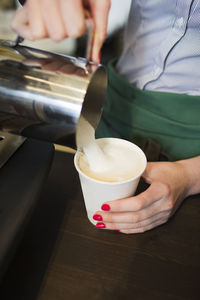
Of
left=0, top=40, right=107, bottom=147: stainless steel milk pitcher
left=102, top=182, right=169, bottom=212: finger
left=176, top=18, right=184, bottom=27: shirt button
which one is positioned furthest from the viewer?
left=176, top=18, right=184, bottom=27: shirt button

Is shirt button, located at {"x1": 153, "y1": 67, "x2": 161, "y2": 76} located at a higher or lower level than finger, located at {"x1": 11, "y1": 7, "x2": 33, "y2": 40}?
lower

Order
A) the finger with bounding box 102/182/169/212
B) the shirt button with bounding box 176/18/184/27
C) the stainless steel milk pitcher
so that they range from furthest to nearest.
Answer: the shirt button with bounding box 176/18/184/27 → the finger with bounding box 102/182/169/212 → the stainless steel milk pitcher

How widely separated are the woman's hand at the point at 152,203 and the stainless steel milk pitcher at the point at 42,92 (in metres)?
0.17

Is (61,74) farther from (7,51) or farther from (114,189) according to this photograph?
(114,189)

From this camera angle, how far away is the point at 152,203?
0.57 meters

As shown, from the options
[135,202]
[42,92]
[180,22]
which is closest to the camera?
[42,92]

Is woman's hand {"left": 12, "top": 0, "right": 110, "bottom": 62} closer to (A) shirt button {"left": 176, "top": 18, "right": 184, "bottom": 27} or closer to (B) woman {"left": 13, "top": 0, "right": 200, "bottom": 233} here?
(B) woman {"left": 13, "top": 0, "right": 200, "bottom": 233}

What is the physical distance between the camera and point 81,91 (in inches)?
16.5

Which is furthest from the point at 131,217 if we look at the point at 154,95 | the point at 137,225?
the point at 154,95

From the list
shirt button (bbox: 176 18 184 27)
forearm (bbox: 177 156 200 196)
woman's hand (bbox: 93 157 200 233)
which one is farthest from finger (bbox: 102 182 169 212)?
shirt button (bbox: 176 18 184 27)

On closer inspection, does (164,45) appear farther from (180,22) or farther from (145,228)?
(145,228)

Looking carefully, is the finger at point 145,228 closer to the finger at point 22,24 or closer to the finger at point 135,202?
the finger at point 135,202

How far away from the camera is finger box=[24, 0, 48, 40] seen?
0.43m

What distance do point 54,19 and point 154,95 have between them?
360 mm
